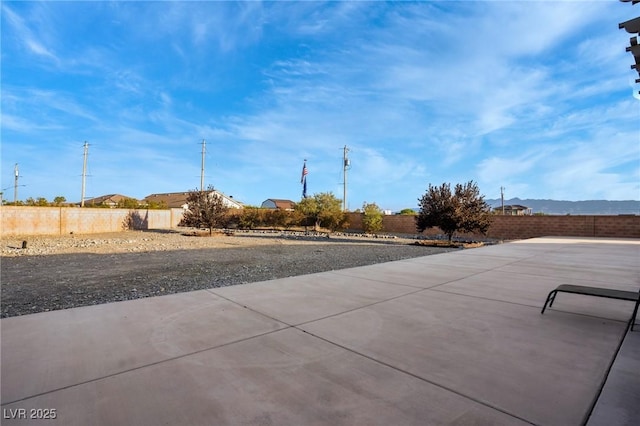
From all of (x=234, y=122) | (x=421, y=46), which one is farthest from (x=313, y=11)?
(x=234, y=122)

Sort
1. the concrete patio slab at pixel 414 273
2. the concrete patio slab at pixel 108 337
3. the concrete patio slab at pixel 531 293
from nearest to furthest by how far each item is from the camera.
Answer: the concrete patio slab at pixel 108 337 → the concrete patio slab at pixel 531 293 → the concrete patio slab at pixel 414 273

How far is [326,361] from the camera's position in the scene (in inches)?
108

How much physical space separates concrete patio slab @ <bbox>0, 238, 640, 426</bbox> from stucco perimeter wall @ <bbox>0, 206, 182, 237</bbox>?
23864 millimetres

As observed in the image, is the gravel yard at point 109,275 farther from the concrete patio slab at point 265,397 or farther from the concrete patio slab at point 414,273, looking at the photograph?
the concrete patio slab at point 265,397

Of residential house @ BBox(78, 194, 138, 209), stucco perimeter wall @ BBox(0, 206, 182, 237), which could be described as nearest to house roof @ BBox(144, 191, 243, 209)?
residential house @ BBox(78, 194, 138, 209)

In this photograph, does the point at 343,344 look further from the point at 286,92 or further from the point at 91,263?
the point at 286,92

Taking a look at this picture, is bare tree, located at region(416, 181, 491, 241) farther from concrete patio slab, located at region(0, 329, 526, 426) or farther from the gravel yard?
concrete patio slab, located at region(0, 329, 526, 426)

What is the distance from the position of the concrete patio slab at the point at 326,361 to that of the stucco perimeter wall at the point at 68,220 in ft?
78.3

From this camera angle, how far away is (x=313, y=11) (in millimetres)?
13203

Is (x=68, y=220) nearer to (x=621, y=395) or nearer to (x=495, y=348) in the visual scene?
(x=495, y=348)

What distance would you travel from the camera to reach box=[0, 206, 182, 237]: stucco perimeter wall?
21.3 meters

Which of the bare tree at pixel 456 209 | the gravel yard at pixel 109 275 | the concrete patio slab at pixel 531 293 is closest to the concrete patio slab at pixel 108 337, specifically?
the gravel yard at pixel 109 275

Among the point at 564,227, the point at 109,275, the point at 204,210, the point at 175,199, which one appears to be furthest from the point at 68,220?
the point at 175,199

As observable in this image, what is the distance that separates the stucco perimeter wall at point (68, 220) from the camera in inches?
840
